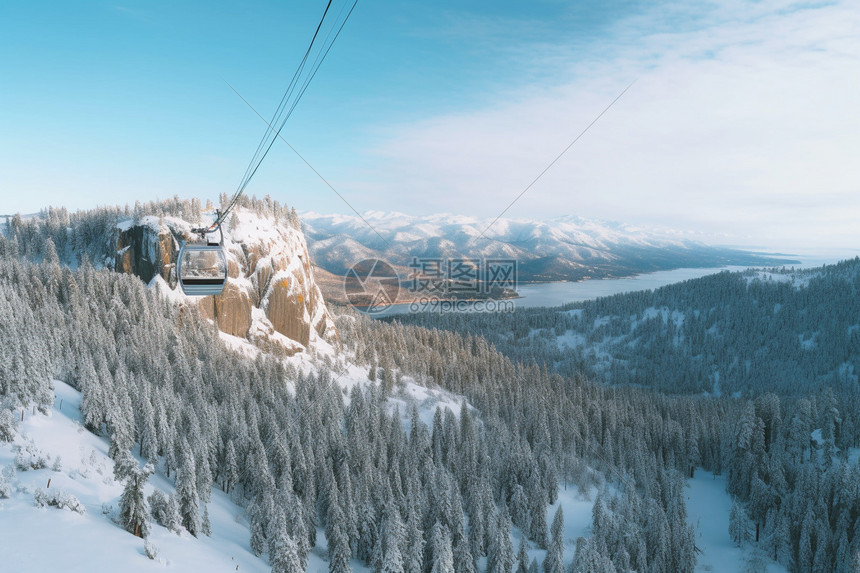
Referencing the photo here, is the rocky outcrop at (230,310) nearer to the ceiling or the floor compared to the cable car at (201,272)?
nearer to the floor

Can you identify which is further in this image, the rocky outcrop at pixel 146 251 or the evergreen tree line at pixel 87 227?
the evergreen tree line at pixel 87 227

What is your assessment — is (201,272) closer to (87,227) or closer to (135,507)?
(135,507)

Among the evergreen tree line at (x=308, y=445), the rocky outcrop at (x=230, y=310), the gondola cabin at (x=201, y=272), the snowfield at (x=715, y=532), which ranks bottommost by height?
the snowfield at (x=715, y=532)

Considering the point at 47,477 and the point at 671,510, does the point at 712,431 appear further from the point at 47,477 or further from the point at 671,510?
the point at 47,477

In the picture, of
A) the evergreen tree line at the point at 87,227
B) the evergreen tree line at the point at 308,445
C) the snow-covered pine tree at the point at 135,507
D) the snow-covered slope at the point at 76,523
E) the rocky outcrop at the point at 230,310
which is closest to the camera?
the snow-covered slope at the point at 76,523

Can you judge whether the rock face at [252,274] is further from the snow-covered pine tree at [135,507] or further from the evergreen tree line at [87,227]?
the snow-covered pine tree at [135,507]

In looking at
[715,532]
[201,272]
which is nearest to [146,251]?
[201,272]

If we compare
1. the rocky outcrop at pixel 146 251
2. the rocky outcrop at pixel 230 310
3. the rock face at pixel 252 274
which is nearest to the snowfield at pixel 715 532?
the rock face at pixel 252 274

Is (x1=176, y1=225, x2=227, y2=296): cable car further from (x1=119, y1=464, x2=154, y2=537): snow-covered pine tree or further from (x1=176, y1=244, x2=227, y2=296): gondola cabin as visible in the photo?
(x1=119, y1=464, x2=154, y2=537): snow-covered pine tree
